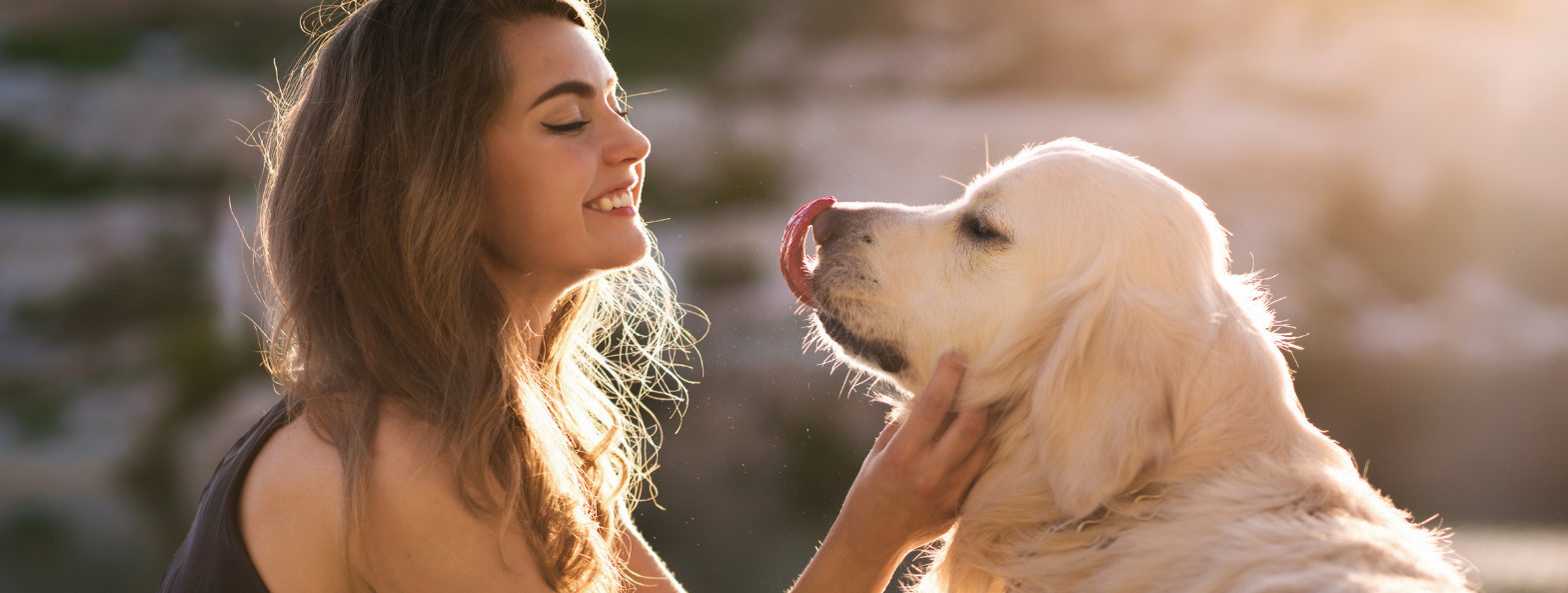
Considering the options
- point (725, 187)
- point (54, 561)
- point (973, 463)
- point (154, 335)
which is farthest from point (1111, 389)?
point (154, 335)

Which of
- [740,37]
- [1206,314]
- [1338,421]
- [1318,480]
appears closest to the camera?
[1318,480]

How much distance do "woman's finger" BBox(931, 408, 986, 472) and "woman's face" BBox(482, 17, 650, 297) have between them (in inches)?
28.4

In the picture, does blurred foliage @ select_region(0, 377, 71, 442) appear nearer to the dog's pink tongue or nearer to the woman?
the woman

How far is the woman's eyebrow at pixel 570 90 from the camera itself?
65.9 inches

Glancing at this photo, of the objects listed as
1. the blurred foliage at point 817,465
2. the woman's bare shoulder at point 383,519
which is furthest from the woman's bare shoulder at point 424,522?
the blurred foliage at point 817,465

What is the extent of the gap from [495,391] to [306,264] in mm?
401

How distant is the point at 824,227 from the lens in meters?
1.76

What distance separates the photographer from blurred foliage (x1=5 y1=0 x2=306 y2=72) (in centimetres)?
676

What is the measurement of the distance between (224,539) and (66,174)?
7.13 metres

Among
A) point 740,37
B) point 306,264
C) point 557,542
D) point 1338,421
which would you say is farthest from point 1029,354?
point 740,37

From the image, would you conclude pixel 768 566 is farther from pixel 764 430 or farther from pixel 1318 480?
pixel 1318 480

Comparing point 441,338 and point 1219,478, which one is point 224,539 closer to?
point 441,338

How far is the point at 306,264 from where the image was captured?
158 centimetres

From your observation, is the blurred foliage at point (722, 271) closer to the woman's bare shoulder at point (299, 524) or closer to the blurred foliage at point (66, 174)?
the blurred foliage at point (66, 174)
